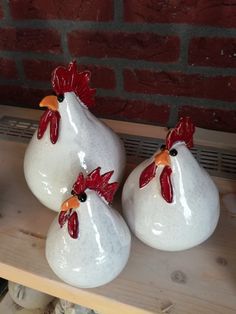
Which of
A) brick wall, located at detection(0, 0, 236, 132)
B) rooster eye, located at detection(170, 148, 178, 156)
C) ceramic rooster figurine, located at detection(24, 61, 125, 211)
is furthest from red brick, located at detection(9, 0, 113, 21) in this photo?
rooster eye, located at detection(170, 148, 178, 156)

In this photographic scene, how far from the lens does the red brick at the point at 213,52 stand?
1.74 feet

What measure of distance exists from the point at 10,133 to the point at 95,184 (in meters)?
0.32

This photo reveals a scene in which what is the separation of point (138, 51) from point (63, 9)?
0.47ft

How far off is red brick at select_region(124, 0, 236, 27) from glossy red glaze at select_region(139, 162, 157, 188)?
274mm

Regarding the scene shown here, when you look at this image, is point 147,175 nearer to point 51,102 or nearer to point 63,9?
point 51,102

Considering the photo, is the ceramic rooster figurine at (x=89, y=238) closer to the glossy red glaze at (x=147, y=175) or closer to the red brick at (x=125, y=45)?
the glossy red glaze at (x=147, y=175)

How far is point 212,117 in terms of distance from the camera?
2.02ft

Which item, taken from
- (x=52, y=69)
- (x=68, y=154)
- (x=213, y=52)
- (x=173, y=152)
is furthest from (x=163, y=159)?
(x=52, y=69)

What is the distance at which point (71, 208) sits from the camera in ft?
1.12

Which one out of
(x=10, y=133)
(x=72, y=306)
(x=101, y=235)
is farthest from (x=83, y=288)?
(x=10, y=133)

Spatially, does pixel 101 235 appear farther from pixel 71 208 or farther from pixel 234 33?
pixel 234 33

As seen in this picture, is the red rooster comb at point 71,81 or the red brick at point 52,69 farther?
the red brick at point 52,69

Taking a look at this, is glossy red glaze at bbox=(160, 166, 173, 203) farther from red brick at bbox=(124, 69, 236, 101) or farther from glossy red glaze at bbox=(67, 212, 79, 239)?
red brick at bbox=(124, 69, 236, 101)

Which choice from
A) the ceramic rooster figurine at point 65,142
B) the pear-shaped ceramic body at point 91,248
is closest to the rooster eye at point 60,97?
the ceramic rooster figurine at point 65,142
